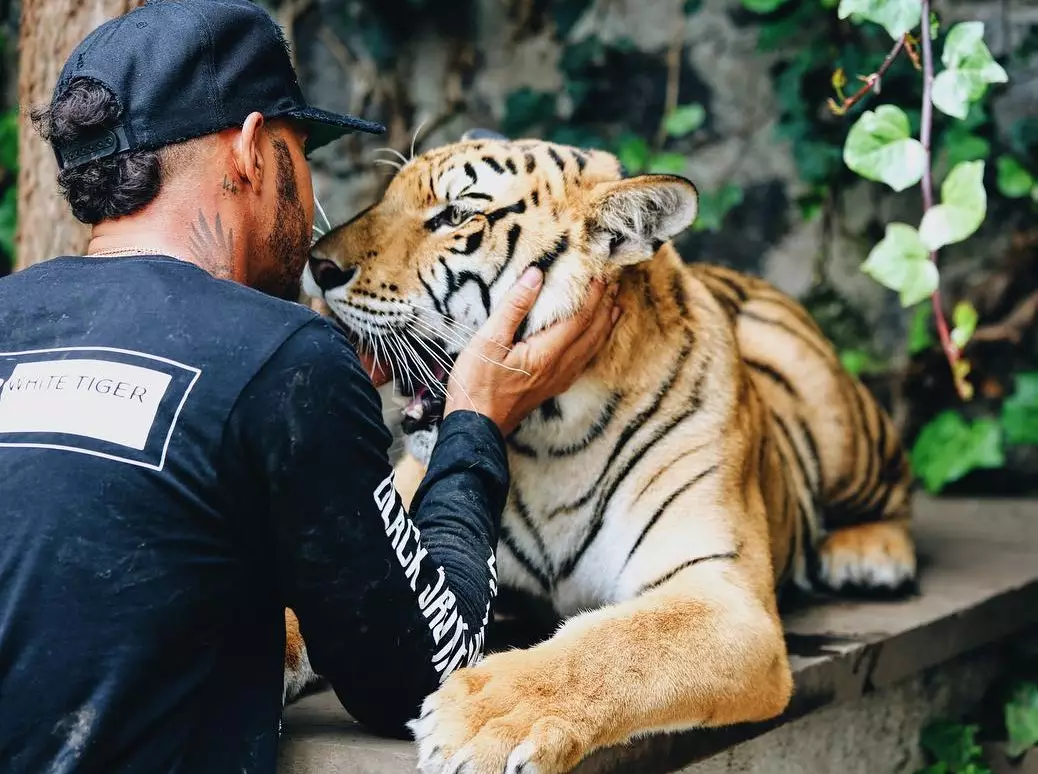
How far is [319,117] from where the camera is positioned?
1.78m

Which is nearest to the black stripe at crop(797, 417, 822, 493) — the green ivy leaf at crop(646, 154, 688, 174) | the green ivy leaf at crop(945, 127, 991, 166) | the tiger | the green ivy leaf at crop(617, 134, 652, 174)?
the tiger

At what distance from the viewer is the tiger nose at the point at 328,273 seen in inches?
85.0

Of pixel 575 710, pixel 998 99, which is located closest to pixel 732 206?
pixel 998 99

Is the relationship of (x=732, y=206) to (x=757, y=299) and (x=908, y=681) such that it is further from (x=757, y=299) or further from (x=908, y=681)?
(x=908, y=681)

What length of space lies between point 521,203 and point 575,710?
2.87ft

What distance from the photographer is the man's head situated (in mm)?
1576

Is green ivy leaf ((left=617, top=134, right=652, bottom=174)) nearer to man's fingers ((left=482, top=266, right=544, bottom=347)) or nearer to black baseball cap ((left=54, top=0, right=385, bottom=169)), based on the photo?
man's fingers ((left=482, top=266, right=544, bottom=347))

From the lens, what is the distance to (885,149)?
211 centimetres

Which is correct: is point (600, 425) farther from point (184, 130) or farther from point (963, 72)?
point (184, 130)

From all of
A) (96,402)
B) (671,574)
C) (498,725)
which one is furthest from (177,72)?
(671,574)

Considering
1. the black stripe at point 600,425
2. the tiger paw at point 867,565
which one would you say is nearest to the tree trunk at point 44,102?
the black stripe at point 600,425

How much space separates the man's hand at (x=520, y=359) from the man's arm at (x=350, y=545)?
320 mm

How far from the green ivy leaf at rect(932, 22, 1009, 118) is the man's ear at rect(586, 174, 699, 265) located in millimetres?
409

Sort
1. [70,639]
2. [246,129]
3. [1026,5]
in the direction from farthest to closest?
[1026,5]
[246,129]
[70,639]
